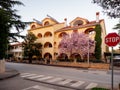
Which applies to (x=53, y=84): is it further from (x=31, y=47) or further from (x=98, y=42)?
(x=31, y=47)

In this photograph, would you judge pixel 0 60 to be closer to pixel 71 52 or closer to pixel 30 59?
pixel 71 52

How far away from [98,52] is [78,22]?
1033cm

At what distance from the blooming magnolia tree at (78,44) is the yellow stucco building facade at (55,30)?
2.75 metres

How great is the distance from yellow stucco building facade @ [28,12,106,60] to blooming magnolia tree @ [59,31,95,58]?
108 inches

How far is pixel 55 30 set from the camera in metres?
48.9

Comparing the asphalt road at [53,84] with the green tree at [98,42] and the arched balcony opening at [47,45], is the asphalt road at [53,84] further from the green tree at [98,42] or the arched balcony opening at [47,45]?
the arched balcony opening at [47,45]

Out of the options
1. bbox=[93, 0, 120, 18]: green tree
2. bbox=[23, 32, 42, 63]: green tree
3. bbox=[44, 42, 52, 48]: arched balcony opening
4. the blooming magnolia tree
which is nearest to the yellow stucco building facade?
bbox=[44, 42, 52, 48]: arched balcony opening

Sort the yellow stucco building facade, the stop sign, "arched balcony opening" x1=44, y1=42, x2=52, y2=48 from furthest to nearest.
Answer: "arched balcony opening" x1=44, y1=42, x2=52, y2=48
the yellow stucco building facade
the stop sign

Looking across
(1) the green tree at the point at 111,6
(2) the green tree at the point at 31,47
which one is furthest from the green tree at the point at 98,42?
(1) the green tree at the point at 111,6

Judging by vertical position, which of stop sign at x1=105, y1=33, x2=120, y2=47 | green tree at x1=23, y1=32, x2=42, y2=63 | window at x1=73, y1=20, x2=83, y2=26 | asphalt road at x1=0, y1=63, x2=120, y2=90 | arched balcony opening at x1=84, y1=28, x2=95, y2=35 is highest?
window at x1=73, y1=20, x2=83, y2=26

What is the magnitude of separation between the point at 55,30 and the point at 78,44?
11.6 m

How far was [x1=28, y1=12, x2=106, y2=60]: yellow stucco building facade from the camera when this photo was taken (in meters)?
42.7

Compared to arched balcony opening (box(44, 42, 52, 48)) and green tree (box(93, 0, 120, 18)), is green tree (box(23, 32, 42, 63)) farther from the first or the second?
green tree (box(93, 0, 120, 18))

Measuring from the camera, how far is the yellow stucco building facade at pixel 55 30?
140 feet
